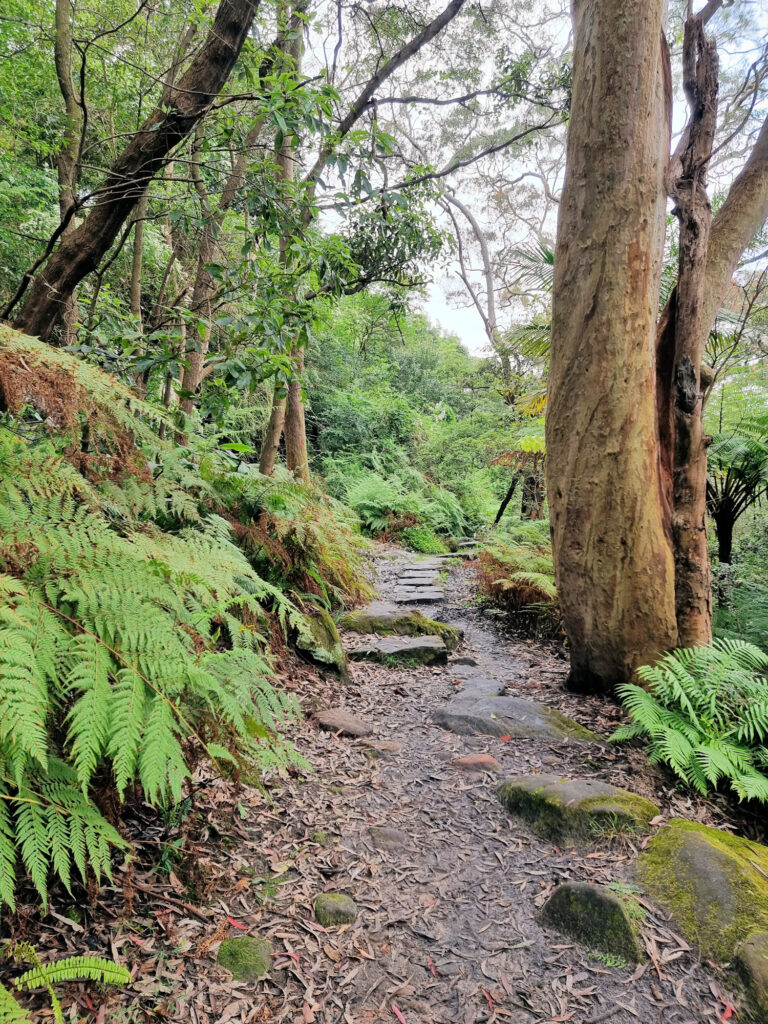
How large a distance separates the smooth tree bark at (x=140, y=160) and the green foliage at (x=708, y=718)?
3722mm

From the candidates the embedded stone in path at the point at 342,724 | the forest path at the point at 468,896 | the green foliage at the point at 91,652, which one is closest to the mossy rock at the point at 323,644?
the forest path at the point at 468,896

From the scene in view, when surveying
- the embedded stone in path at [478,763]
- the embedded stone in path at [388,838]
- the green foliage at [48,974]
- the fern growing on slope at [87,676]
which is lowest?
the embedded stone in path at [388,838]

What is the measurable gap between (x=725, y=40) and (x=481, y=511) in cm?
952

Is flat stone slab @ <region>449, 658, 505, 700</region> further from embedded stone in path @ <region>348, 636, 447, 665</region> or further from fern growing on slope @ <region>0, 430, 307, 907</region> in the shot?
fern growing on slope @ <region>0, 430, 307, 907</region>

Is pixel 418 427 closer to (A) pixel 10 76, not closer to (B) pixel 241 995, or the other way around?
(A) pixel 10 76

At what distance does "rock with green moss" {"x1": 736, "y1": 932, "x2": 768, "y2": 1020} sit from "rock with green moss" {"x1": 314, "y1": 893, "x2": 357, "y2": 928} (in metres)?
1.22

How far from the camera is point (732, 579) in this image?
5023mm

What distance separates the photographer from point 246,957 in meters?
1.48

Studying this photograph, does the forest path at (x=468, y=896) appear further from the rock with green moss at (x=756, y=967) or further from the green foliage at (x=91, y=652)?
the green foliage at (x=91, y=652)

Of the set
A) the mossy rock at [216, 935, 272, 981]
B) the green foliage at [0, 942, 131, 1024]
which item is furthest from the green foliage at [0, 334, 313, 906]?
the mossy rock at [216, 935, 272, 981]

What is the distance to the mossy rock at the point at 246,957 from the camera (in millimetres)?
1434

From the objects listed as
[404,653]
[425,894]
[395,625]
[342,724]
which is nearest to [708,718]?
[425,894]

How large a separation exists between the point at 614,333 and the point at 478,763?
2726 mm

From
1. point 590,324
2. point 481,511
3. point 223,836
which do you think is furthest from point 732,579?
point 481,511
